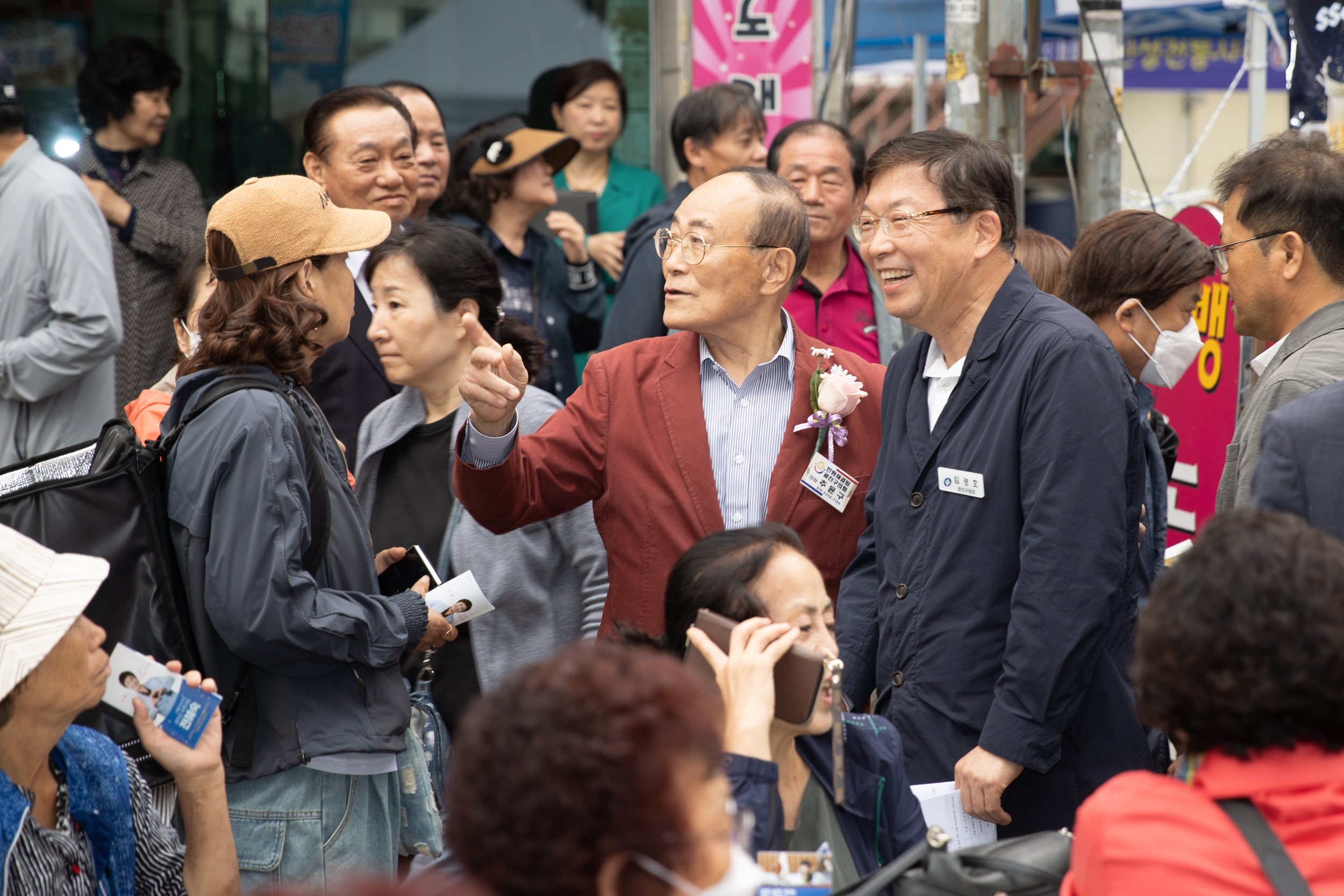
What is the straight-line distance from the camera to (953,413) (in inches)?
116

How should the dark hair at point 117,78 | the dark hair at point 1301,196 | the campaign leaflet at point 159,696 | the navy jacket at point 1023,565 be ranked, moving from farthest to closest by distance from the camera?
1. the dark hair at point 117,78
2. the dark hair at point 1301,196
3. the navy jacket at point 1023,565
4. the campaign leaflet at point 159,696

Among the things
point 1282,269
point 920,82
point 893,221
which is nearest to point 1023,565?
point 893,221

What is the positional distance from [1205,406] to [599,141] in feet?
10.3

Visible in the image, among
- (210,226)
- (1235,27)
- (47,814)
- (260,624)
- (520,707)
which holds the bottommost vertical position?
(47,814)

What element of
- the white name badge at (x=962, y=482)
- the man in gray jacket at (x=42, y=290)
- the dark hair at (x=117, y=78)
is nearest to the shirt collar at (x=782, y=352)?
the white name badge at (x=962, y=482)

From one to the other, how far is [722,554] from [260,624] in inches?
37.5

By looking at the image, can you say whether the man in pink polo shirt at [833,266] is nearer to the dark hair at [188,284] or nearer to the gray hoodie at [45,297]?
the dark hair at [188,284]

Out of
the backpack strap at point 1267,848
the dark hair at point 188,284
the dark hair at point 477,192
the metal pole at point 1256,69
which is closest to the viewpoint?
the backpack strap at point 1267,848

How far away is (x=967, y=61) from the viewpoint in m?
4.91

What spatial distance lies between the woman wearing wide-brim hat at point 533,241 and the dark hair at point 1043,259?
1847 mm

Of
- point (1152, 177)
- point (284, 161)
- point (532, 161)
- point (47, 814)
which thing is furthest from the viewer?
point (1152, 177)

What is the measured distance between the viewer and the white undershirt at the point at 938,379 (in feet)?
10.0

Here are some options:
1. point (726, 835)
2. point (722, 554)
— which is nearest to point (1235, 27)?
point (722, 554)

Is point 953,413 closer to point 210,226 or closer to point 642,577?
point 642,577
